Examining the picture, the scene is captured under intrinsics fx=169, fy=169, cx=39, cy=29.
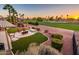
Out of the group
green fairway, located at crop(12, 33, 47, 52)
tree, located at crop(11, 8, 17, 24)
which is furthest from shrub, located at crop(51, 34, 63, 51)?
tree, located at crop(11, 8, 17, 24)

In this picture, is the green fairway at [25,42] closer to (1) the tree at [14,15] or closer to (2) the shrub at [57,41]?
(2) the shrub at [57,41]

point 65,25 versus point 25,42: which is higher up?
point 65,25

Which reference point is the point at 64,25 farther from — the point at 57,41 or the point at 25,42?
the point at 25,42

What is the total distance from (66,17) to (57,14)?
96 millimetres

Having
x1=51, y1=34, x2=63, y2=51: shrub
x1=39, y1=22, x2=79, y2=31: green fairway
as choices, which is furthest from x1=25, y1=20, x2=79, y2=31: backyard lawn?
x1=51, y1=34, x2=63, y2=51: shrub

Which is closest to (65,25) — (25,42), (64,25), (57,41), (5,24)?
(64,25)

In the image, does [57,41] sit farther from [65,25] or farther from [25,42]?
[25,42]

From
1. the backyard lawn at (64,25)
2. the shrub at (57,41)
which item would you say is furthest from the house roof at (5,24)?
the shrub at (57,41)

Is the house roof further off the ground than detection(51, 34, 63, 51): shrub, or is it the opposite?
the house roof

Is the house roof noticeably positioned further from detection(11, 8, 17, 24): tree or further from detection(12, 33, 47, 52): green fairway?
detection(12, 33, 47, 52): green fairway

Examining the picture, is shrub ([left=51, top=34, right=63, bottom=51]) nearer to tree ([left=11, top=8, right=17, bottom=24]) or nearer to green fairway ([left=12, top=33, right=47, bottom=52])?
green fairway ([left=12, top=33, right=47, bottom=52])

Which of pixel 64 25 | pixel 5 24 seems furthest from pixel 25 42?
pixel 64 25

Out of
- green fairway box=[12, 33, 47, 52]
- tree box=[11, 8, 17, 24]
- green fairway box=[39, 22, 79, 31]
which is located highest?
tree box=[11, 8, 17, 24]
